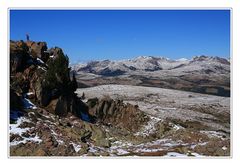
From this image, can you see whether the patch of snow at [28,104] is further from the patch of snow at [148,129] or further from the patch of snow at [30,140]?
the patch of snow at [148,129]

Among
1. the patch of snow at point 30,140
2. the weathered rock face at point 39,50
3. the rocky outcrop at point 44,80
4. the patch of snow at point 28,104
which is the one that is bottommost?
the patch of snow at point 30,140

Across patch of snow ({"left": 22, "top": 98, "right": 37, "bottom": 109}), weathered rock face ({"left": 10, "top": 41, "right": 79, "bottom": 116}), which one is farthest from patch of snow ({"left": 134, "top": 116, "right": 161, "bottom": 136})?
patch of snow ({"left": 22, "top": 98, "right": 37, "bottom": 109})

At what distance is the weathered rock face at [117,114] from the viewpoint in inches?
1698

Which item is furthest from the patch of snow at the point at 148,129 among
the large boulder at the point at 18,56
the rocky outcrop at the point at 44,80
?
the large boulder at the point at 18,56

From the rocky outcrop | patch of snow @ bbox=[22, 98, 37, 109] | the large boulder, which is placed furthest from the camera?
the large boulder

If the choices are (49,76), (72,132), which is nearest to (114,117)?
(49,76)

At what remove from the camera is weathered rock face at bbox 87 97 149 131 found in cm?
4312

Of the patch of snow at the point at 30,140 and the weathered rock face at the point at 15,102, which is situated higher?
the weathered rock face at the point at 15,102

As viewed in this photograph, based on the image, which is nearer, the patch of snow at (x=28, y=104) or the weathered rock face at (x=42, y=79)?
the patch of snow at (x=28, y=104)

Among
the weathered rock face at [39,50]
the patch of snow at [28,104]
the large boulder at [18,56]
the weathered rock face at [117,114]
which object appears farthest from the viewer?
the weathered rock face at [117,114]

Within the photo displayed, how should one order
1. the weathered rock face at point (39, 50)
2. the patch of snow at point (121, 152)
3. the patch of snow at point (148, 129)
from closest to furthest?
the patch of snow at point (121, 152) → the patch of snow at point (148, 129) → the weathered rock face at point (39, 50)

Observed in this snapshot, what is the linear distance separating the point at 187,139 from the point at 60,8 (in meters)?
16.6

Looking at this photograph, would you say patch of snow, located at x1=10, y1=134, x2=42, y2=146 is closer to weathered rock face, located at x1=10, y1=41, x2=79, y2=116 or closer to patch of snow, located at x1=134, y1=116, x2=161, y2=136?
weathered rock face, located at x1=10, y1=41, x2=79, y2=116
